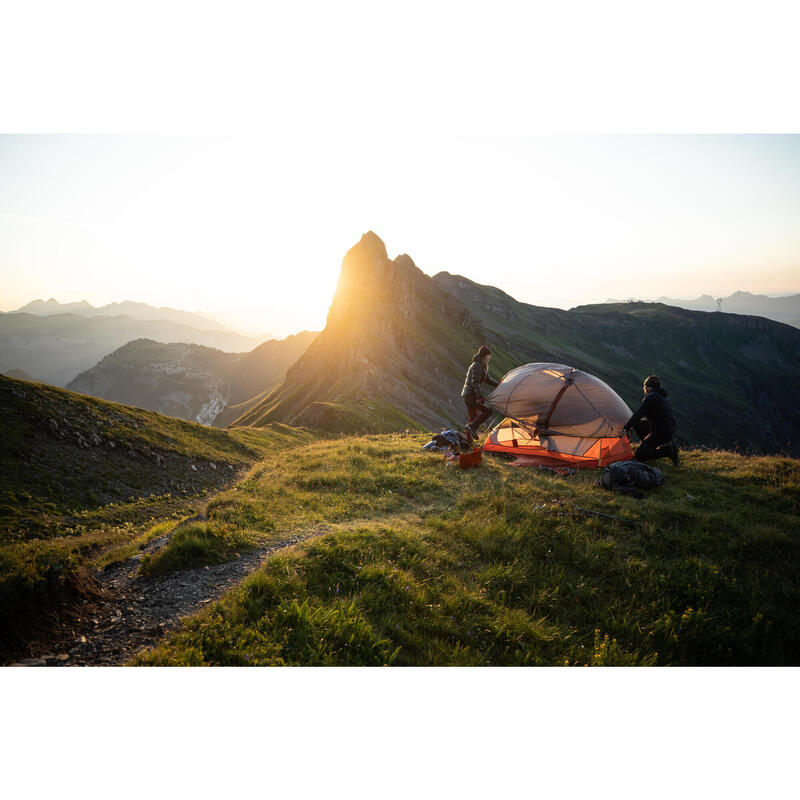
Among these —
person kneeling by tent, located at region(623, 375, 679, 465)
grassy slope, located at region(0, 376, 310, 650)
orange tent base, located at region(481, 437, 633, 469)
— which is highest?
person kneeling by tent, located at region(623, 375, 679, 465)

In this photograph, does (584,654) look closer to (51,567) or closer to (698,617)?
(698,617)

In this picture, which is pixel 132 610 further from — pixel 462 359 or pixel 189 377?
pixel 189 377

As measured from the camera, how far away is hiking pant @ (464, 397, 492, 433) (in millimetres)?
14352

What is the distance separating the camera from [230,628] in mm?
4684

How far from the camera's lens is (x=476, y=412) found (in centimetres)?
1462

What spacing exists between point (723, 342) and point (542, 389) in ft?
789

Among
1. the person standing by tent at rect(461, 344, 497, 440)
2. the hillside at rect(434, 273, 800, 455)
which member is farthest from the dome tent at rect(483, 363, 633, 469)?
the hillside at rect(434, 273, 800, 455)

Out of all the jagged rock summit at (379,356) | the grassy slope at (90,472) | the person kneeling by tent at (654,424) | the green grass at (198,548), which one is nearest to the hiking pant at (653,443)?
the person kneeling by tent at (654,424)

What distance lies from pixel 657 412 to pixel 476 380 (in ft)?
18.5

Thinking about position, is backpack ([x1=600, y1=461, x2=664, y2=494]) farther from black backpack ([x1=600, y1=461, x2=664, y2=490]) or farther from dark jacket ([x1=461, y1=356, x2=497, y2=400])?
dark jacket ([x1=461, y1=356, x2=497, y2=400])

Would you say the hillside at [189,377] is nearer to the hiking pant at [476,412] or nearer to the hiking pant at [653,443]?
the hiking pant at [476,412]

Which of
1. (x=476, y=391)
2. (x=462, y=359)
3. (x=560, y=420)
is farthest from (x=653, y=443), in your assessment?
(x=462, y=359)

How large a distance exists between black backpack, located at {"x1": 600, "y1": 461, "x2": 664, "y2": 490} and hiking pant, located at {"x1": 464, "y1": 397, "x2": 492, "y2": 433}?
477 cm

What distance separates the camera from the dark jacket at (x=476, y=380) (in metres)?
13.9
